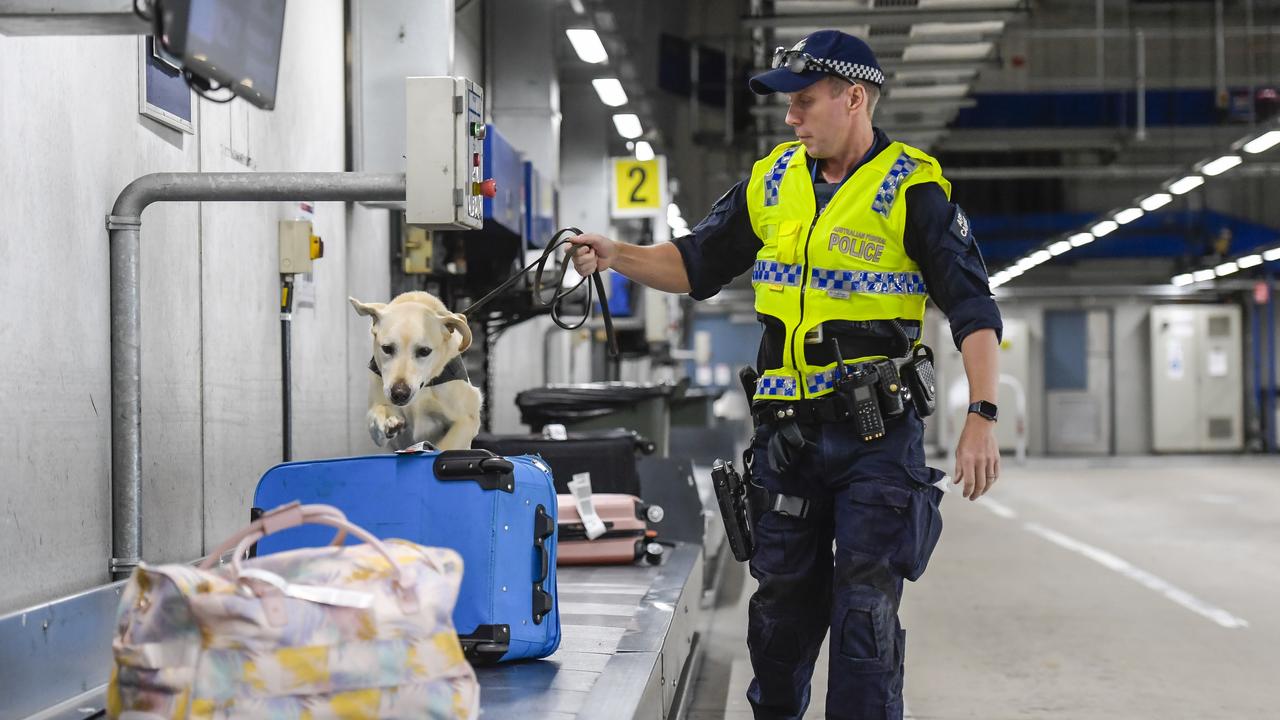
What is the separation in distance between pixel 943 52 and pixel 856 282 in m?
6.48

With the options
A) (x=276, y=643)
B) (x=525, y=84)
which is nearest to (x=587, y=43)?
(x=525, y=84)

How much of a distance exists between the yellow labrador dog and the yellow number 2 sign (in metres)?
8.06

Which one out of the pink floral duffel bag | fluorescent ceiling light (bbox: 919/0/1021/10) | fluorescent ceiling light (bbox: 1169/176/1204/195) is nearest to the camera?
the pink floral duffel bag

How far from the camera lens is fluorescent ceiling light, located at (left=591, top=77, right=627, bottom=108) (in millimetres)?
8828

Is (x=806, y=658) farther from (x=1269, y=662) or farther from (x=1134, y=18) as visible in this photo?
(x=1134, y=18)

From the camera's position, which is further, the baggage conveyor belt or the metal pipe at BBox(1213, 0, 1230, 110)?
the metal pipe at BBox(1213, 0, 1230, 110)

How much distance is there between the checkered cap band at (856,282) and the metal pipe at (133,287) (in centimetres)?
98

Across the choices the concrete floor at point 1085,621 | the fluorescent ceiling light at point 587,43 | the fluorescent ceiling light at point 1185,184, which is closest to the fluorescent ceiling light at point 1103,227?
the fluorescent ceiling light at point 1185,184

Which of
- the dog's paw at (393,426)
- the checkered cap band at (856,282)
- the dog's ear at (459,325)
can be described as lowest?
the dog's paw at (393,426)

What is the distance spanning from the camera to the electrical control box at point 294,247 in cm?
428

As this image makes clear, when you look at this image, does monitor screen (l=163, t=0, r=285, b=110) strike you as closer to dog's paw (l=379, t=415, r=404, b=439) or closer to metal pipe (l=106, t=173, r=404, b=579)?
metal pipe (l=106, t=173, r=404, b=579)

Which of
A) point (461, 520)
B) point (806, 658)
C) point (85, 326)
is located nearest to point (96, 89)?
point (85, 326)

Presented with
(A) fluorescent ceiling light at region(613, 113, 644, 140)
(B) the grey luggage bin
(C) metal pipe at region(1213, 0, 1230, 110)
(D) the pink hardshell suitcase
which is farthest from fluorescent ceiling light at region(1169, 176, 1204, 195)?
(D) the pink hardshell suitcase

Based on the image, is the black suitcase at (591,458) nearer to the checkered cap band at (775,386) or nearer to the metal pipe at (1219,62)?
the checkered cap band at (775,386)
